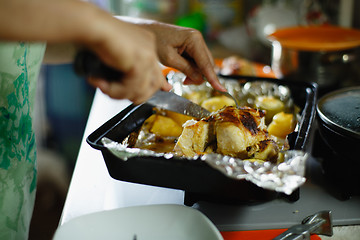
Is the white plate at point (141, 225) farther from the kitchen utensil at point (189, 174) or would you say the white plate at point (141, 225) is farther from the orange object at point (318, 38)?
the orange object at point (318, 38)

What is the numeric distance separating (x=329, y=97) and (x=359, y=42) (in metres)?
0.55

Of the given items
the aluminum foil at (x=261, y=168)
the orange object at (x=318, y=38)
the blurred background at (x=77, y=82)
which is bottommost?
the blurred background at (x=77, y=82)

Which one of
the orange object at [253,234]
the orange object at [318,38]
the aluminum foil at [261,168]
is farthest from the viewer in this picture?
the orange object at [318,38]

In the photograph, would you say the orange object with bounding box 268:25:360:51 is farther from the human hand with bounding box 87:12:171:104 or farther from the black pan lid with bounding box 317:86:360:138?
the human hand with bounding box 87:12:171:104

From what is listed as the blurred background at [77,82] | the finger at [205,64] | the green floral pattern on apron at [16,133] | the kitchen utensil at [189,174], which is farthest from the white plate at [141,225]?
the blurred background at [77,82]

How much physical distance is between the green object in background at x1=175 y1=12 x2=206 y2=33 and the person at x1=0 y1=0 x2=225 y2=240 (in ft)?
4.25

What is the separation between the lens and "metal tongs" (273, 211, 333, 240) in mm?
734

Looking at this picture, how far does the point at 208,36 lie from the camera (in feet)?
8.35

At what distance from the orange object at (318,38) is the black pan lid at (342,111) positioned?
1.45 feet

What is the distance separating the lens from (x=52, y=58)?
1209 millimetres

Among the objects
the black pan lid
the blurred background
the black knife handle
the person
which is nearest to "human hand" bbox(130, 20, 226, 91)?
the person

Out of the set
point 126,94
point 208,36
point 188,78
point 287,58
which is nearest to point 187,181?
point 126,94

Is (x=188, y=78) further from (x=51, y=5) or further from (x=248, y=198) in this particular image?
(x=51, y=5)

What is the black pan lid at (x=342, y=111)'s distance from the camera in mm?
812
